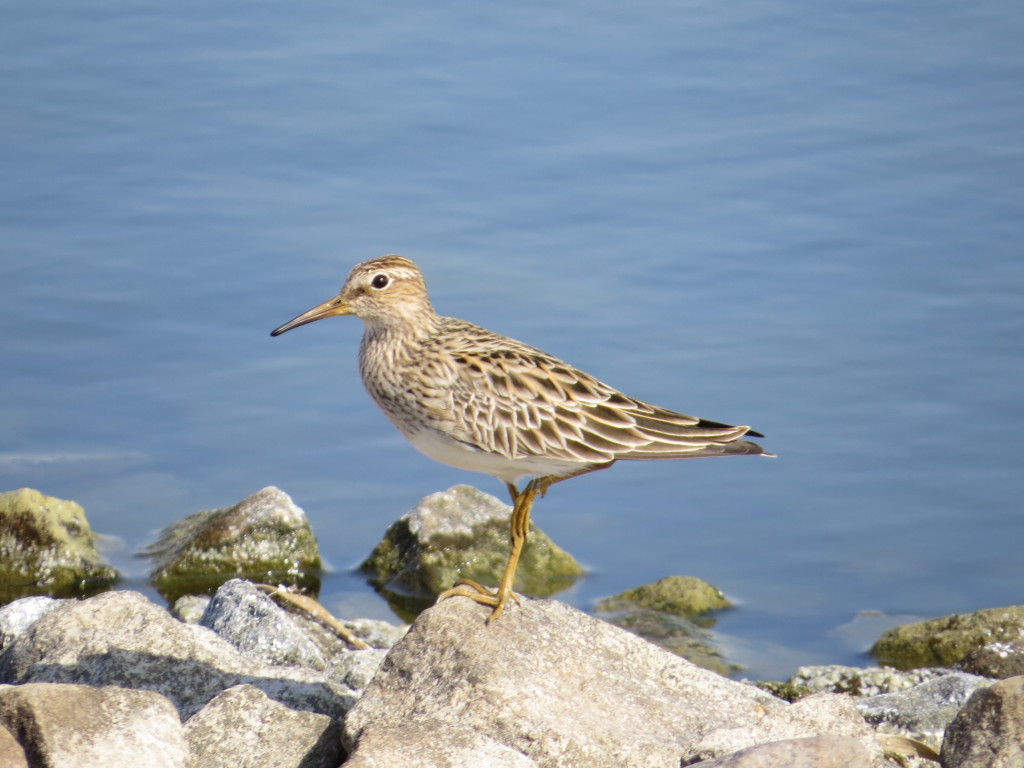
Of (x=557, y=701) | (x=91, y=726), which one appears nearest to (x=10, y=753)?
(x=91, y=726)

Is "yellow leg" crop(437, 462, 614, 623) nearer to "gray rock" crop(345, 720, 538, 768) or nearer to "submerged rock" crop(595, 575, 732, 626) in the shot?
"gray rock" crop(345, 720, 538, 768)

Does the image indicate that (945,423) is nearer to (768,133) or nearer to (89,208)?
(768,133)

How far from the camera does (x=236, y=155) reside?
54.2ft

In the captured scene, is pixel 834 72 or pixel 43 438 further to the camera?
pixel 834 72

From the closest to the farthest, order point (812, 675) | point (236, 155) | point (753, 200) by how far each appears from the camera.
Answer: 1. point (812, 675)
2. point (753, 200)
3. point (236, 155)

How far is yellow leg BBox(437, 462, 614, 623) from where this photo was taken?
7.36 metres

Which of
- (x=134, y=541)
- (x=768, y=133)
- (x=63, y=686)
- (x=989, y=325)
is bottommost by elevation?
(x=134, y=541)

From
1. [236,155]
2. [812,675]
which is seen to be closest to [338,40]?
[236,155]

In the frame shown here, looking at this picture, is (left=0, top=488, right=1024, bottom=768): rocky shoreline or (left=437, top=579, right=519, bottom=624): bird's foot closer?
(left=0, top=488, right=1024, bottom=768): rocky shoreline

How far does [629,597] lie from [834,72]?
340 inches

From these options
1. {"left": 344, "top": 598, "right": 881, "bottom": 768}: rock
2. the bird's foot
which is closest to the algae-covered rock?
{"left": 344, "top": 598, "right": 881, "bottom": 768}: rock

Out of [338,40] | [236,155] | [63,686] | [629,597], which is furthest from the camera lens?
[338,40]

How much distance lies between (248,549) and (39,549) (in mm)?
1467

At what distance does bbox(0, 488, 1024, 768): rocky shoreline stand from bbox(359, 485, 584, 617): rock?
2.29 metres
